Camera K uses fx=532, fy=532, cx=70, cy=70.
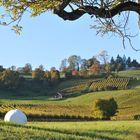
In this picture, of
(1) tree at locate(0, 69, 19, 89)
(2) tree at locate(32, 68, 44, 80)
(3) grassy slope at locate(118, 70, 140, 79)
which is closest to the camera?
(1) tree at locate(0, 69, 19, 89)

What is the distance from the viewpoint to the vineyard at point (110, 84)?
151087 mm

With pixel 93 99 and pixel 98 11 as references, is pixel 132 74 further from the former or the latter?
pixel 98 11

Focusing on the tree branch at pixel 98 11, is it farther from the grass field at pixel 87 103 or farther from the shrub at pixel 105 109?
the grass field at pixel 87 103

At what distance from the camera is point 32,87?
170875 millimetres

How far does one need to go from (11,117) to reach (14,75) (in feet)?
430

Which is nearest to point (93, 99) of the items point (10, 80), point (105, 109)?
Answer: point (10, 80)

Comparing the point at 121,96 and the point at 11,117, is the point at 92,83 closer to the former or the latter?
the point at 121,96

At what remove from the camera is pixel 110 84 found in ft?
522

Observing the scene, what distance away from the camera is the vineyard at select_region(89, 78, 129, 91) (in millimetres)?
151087

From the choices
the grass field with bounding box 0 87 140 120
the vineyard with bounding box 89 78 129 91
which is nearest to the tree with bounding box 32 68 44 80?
the vineyard with bounding box 89 78 129 91

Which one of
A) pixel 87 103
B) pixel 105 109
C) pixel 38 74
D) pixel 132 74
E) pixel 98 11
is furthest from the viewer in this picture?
pixel 132 74

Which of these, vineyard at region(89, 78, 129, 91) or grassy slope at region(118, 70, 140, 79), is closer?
vineyard at region(89, 78, 129, 91)

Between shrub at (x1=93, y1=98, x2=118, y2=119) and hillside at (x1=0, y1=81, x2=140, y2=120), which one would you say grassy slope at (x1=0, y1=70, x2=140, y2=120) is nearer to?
hillside at (x1=0, y1=81, x2=140, y2=120)

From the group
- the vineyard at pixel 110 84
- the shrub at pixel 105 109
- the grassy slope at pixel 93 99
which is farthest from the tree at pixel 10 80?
the shrub at pixel 105 109
